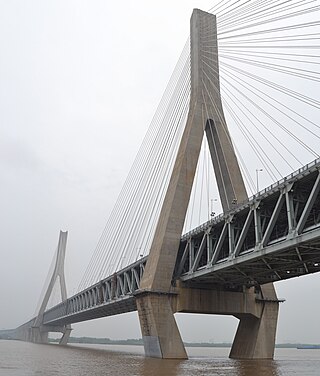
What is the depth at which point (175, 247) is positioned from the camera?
105 ft

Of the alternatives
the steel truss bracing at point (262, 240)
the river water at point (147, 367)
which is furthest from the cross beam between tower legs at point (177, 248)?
the river water at point (147, 367)

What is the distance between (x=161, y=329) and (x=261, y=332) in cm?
799

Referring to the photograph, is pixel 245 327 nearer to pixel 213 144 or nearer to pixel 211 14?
pixel 213 144

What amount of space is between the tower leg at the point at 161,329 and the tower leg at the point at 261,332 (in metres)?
5.67

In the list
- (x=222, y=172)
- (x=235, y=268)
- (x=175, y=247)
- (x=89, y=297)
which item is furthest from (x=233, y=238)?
(x=89, y=297)

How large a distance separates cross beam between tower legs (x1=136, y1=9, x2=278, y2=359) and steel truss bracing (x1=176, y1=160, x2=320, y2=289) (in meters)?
1.41

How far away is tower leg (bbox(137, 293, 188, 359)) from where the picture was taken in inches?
1203

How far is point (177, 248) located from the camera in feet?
106

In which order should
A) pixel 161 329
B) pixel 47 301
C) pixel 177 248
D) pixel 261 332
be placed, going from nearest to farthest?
pixel 161 329 → pixel 177 248 → pixel 261 332 → pixel 47 301

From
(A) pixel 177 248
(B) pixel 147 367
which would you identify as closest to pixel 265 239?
(B) pixel 147 367

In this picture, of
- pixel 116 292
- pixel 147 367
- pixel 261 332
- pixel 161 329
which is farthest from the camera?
pixel 116 292

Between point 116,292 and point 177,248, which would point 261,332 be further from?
point 116,292

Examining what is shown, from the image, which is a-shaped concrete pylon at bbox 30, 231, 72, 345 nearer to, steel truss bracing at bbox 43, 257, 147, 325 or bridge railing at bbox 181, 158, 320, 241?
steel truss bracing at bbox 43, 257, 147, 325

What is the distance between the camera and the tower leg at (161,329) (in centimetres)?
3055
